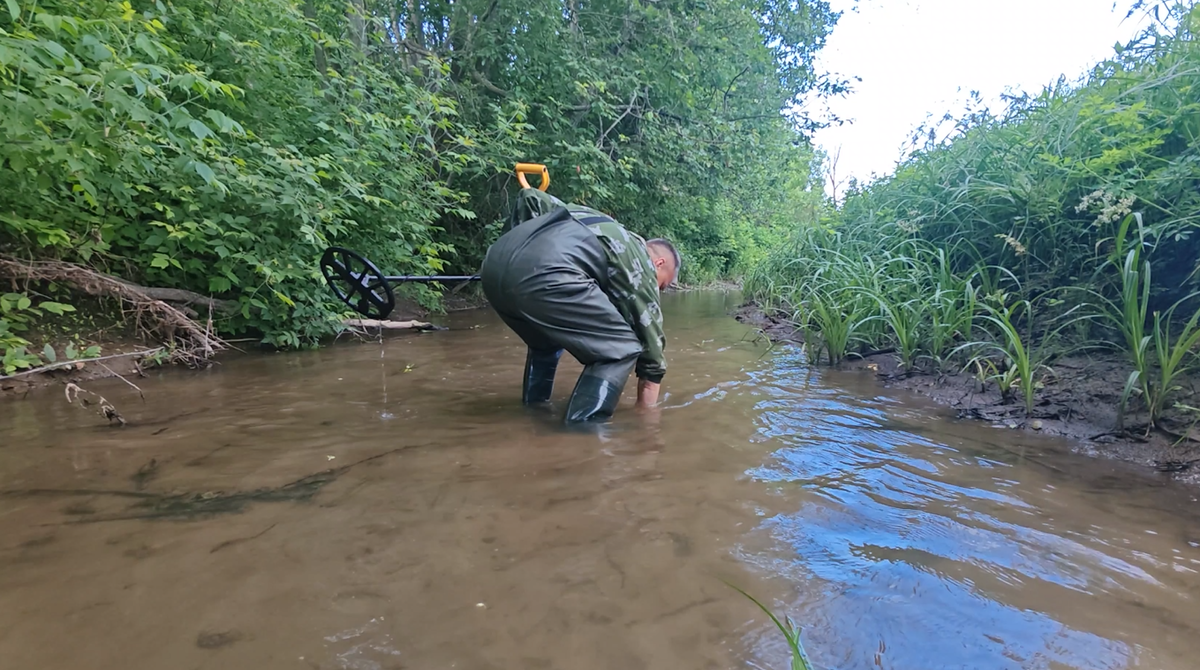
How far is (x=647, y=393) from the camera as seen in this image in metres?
3.10

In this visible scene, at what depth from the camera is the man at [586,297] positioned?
2816 mm

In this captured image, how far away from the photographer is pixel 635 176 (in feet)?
34.7

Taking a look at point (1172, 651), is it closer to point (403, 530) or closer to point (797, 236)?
point (403, 530)

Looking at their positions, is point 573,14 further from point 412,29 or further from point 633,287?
point 633,287

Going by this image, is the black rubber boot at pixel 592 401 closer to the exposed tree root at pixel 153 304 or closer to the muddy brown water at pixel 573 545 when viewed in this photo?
the muddy brown water at pixel 573 545

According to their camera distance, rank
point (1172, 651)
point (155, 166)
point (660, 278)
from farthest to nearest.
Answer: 1. point (155, 166)
2. point (660, 278)
3. point (1172, 651)

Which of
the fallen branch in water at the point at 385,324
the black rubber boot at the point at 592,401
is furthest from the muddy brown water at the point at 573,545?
the fallen branch in water at the point at 385,324

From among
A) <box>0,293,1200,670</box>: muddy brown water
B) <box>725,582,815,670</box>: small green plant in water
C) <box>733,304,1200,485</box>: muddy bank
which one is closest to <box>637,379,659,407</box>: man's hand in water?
<box>0,293,1200,670</box>: muddy brown water

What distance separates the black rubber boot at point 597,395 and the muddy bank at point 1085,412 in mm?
1852

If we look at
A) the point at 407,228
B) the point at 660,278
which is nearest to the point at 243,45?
the point at 407,228

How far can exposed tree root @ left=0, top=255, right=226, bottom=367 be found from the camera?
3754 millimetres

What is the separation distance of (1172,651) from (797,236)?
5.86m

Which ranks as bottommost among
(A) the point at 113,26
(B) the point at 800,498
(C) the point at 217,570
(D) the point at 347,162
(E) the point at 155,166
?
(C) the point at 217,570

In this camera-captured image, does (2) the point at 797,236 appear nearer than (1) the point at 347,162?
No
